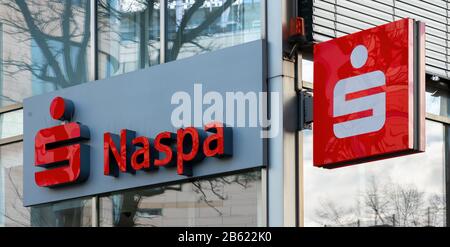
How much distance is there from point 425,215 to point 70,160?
5048 mm

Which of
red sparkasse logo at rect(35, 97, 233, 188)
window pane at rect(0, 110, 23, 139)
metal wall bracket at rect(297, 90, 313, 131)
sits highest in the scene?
window pane at rect(0, 110, 23, 139)

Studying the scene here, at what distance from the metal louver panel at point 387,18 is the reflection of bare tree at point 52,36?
4231mm

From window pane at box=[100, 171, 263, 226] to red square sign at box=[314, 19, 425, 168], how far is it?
3.29ft

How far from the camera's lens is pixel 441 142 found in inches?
551

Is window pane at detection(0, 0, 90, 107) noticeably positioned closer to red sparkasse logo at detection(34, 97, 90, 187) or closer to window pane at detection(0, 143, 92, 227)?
red sparkasse logo at detection(34, 97, 90, 187)

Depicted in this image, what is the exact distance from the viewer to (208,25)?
13.1 meters

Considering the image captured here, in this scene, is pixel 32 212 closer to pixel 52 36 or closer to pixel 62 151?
pixel 62 151

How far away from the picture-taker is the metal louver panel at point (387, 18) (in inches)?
489

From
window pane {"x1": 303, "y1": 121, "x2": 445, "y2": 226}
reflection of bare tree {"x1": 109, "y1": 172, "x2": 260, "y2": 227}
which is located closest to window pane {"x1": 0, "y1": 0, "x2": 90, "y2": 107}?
reflection of bare tree {"x1": 109, "y1": 172, "x2": 260, "y2": 227}

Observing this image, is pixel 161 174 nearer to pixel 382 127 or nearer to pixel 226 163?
pixel 226 163

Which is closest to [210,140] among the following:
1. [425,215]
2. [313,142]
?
[313,142]

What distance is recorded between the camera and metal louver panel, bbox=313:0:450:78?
12.4 meters

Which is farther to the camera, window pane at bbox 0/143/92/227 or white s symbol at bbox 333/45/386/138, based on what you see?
window pane at bbox 0/143/92/227

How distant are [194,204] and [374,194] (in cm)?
233
